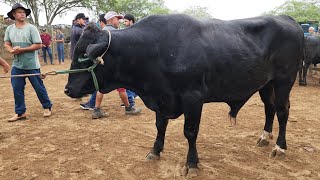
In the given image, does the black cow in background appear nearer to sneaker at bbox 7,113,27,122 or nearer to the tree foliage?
sneaker at bbox 7,113,27,122

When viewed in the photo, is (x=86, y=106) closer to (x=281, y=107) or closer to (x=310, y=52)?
(x=281, y=107)

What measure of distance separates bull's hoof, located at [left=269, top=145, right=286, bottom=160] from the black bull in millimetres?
809

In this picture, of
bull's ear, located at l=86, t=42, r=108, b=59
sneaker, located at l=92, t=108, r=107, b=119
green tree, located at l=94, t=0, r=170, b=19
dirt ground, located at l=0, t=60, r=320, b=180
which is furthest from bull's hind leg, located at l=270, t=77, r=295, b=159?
green tree, located at l=94, t=0, r=170, b=19

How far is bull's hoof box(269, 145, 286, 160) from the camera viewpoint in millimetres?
4047

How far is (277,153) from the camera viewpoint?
13.4 ft

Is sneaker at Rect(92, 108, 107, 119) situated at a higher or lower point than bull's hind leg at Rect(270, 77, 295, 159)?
lower

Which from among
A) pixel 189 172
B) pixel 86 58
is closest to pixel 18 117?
pixel 86 58

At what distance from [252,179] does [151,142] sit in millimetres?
1640

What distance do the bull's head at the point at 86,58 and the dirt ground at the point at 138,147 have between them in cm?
97

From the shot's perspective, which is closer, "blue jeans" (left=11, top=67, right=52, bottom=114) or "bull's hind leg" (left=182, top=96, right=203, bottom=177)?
"bull's hind leg" (left=182, top=96, right=203, bottom=177)

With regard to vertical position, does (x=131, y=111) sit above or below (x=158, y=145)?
below

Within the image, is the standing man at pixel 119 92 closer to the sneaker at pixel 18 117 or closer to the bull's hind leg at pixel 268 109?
the sneaker at pixel 18 117

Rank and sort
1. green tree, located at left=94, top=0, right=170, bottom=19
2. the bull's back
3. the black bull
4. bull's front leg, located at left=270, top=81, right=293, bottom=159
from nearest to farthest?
1. the black bull
2. the bull's back
3. bull's front leg, located at left=270, top=81, right=293, bottom=159
4. green tree, located at left=94, top=0, right=170, bottom=19

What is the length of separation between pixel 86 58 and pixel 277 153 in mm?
2633
